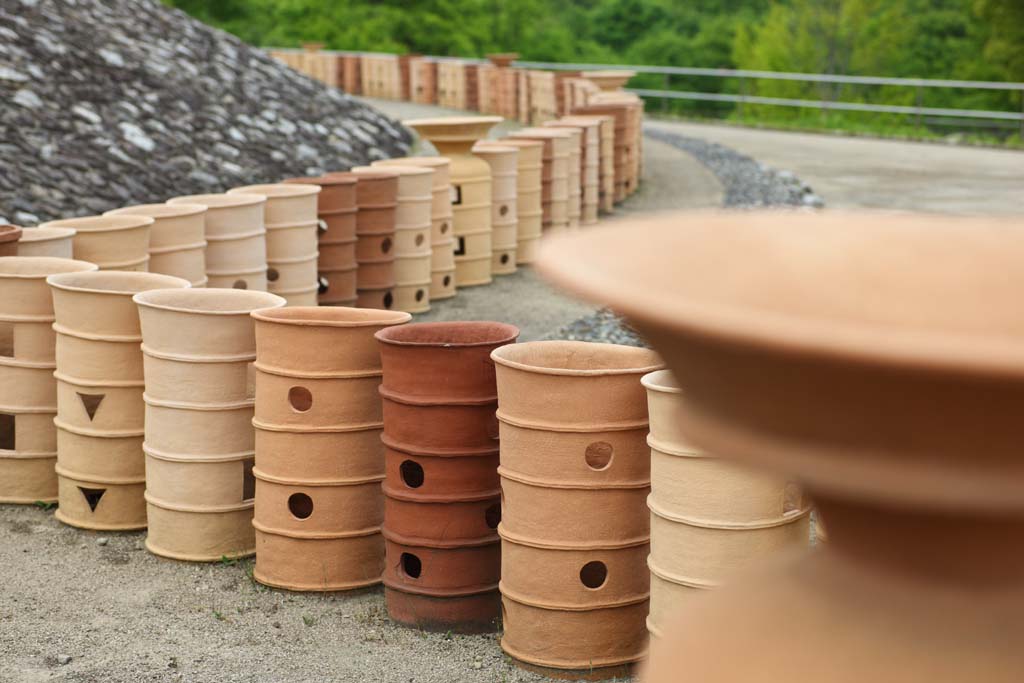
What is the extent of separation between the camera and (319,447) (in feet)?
17.5

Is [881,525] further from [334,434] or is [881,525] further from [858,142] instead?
[858,142]

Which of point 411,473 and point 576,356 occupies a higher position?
point 576,356

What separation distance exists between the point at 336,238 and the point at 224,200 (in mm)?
1491

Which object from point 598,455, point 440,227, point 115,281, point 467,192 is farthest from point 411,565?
point 467,192

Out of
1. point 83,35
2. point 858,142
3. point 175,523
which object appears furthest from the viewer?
point 858,142

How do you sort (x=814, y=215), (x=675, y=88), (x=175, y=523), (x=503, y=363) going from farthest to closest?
(x=675, y=88), (x=175, y=523), (x=503, y=363), (x=814, y=215)

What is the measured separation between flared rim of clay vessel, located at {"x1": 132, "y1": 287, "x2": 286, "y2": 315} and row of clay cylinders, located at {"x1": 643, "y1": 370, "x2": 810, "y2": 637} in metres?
2.02

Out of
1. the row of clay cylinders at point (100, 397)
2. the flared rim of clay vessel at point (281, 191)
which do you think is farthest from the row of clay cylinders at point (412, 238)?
the row of clay cylinders at point (100, 397)

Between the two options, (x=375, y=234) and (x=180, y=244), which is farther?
(x=375, y=234)

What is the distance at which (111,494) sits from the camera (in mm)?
6039

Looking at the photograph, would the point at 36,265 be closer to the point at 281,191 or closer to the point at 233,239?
the point at 233,239

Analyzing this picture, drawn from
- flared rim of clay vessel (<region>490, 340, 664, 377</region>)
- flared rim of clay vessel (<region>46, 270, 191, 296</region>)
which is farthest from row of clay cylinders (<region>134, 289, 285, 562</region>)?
flared rim of clay vessel (<region>490, 340, 664, 377</region>)

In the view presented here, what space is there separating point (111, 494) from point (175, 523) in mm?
499

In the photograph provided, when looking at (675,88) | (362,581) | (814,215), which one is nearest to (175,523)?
(362,581)
